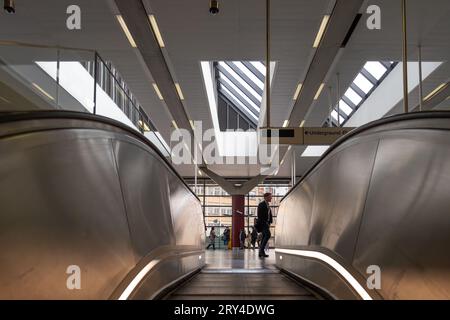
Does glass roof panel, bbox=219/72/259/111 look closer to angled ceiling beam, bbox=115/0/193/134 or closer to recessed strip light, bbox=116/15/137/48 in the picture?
angled ceiling beam, bbox=115/0/193/134

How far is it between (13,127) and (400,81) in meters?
14.6

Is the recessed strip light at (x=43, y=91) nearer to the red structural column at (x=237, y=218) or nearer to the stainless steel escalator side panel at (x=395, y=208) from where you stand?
the stainless steel escalator side panel at (x=395, y=208)

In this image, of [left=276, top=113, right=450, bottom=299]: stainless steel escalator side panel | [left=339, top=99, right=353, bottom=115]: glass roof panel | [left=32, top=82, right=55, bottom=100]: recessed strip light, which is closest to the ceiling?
[left=32, top=82, right=55, bottom=100]: recessed strip light

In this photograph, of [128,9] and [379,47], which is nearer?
[128,9]

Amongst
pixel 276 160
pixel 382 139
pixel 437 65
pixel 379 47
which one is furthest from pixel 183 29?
pixel 276 160

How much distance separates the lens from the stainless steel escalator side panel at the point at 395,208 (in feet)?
8.18

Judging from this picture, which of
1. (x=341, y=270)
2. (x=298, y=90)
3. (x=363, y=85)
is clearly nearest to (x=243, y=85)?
(x=363, y=85)

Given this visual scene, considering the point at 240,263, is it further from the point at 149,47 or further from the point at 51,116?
the point at 51,116

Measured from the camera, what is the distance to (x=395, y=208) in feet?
9.39

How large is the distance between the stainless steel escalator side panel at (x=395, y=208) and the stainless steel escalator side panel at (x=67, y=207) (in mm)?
1717

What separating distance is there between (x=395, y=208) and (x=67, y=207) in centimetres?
202

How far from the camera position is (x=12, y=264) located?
6.86ft

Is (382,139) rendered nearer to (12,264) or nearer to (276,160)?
(12,264)

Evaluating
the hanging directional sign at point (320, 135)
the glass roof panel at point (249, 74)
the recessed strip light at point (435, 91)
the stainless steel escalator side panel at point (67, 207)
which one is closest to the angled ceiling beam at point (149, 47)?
the glass roof panel at point (249, 74)
